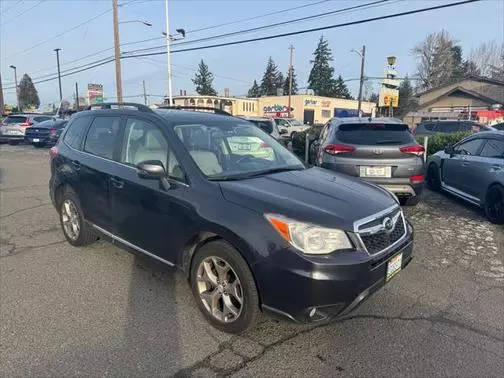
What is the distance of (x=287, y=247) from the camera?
267cm

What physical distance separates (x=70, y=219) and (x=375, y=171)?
4619 mm

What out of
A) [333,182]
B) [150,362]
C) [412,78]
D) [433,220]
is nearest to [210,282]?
[150,362]

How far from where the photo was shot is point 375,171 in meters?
6.33

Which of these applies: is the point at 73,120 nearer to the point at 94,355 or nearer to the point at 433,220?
the point at 94,355

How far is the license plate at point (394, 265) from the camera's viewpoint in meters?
3.03

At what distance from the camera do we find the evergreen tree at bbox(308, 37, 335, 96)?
9338 cm

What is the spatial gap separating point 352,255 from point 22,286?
3.33 metres

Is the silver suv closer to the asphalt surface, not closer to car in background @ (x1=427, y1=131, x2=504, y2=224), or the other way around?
car in background @ (x1=427, y1=131, x2=504, y2=224)

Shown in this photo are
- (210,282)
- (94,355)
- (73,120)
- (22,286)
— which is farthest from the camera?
(73,120)

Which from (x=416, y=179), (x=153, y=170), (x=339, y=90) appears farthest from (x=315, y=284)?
(x=339, y=90)

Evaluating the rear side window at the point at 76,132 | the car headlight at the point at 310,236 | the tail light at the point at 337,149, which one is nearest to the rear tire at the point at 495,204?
the tail light at the point at 337,149

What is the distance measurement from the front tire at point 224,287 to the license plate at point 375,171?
392cm

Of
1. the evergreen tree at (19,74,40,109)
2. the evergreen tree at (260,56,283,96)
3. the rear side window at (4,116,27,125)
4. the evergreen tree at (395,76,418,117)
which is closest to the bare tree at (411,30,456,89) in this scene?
the evergreen tree at (395,76,418,117)

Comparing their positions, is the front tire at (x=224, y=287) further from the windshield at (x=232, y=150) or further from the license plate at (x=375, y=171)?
the license plate at (x=375, y=171)
